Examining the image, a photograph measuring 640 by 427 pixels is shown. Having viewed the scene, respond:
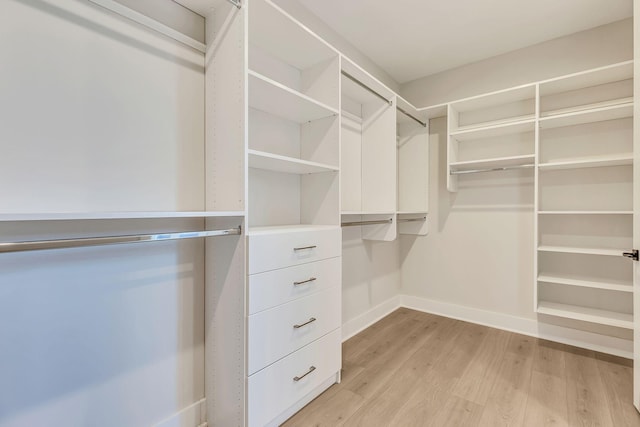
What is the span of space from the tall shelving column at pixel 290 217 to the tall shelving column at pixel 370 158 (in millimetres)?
588

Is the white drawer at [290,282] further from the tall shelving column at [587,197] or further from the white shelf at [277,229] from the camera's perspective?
the tall shelving column at [587,197]

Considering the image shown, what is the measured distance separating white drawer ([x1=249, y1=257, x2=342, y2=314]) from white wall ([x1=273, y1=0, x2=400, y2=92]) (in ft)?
5.88

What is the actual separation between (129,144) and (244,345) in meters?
1.07

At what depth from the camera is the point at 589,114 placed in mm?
2297

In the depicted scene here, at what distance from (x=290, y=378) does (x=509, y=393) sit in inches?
55.8

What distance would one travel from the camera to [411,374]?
212 centimetres

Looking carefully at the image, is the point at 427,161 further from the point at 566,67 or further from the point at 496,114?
the point at 566,67

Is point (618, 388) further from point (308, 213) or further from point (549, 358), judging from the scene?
point (308, 213)

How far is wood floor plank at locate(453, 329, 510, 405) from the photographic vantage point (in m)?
1.90

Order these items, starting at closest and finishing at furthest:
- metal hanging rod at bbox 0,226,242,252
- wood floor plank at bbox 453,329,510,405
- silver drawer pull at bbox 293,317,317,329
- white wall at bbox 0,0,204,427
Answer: metal hanging rod at bbox 0,226,242,252 < white wall at bbox 0,0,204,427 < silver drawer pull at bbox 293,317,317,329 < wood floor plank at bbox 453,329,510,405

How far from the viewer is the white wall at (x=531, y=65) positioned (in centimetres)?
243

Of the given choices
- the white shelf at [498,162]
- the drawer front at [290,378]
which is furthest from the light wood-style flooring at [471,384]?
the white shelf at [498,162]

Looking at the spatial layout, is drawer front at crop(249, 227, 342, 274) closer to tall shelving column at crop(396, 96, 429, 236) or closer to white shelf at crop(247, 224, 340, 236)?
white shelf at crop(247, 224, 340, 236)

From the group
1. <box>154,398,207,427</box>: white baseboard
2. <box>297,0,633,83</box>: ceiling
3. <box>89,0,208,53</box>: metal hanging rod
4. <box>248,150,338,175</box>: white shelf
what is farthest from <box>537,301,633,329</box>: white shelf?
<box>89,0,208,53</box>: metal hanging rod
